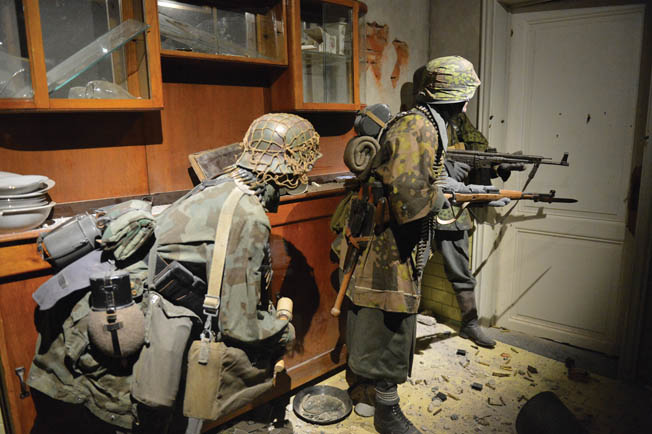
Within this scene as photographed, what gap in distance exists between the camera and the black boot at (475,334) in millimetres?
3327

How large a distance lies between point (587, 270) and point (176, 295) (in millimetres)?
2867

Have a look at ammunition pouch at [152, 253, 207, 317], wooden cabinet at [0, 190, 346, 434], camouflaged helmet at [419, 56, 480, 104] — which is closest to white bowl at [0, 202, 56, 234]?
ammunition pouch at [152, 253, 207, 317]

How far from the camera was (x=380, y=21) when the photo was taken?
10.9 feet

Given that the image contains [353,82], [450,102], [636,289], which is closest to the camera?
[450,102]

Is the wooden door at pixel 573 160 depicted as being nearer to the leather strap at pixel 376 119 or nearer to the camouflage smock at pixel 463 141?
the camouflage smock at pixel 463 141

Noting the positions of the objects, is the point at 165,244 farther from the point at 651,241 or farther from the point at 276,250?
the point at 651,241

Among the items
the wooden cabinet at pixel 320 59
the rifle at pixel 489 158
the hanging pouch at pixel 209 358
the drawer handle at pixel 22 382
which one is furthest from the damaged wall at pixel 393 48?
the drawer handle at pixel 22 382

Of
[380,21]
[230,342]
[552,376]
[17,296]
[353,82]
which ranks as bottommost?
[552,376]

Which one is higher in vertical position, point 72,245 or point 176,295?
point 72,245

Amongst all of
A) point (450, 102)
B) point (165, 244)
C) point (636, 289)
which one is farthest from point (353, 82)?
point (636, 289)

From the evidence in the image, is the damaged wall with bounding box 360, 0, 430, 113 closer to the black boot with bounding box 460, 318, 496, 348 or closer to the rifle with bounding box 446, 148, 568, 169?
the rifle with bounding box 446, 148, 568, 169

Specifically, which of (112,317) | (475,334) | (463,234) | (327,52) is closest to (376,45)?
(327,52)

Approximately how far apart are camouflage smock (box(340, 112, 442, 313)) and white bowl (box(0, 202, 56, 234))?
55.5 inches

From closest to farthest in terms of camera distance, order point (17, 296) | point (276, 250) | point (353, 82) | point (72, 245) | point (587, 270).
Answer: point (72, 245) → point (17, 296) → point (276, 250) → point (353, 82) → point (587, 270)
